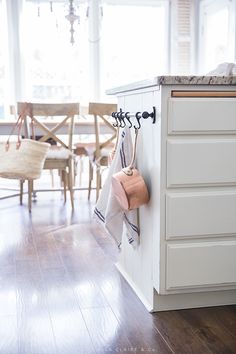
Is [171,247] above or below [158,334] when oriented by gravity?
above

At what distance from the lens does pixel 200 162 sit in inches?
67.4

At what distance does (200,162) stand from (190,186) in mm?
98

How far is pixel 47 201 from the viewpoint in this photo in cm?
420

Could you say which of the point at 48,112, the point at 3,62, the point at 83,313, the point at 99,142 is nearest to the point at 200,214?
the point at 83,313

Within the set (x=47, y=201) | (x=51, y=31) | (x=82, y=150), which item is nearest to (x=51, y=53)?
(x=51, y=31)

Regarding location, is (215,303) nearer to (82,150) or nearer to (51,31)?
(82,150)

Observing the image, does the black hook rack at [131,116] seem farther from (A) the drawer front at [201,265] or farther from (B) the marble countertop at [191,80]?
(A) the drawer front at [201,265]

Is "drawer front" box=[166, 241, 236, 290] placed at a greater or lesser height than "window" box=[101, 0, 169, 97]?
lesser

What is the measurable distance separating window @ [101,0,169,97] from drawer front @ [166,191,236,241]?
419 centimetres

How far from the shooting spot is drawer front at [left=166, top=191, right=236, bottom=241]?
1.72 meters

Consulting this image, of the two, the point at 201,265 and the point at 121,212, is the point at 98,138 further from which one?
the point at 201,265

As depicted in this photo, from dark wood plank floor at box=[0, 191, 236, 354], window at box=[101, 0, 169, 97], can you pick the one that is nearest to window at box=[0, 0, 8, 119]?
window at box=[101, 0, 169, 97]

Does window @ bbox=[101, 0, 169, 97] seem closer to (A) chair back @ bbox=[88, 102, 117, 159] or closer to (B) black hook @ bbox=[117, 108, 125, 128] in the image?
(A) chair back @ bbox=[88, 102, 117, 159]

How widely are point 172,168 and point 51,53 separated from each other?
4.28m
